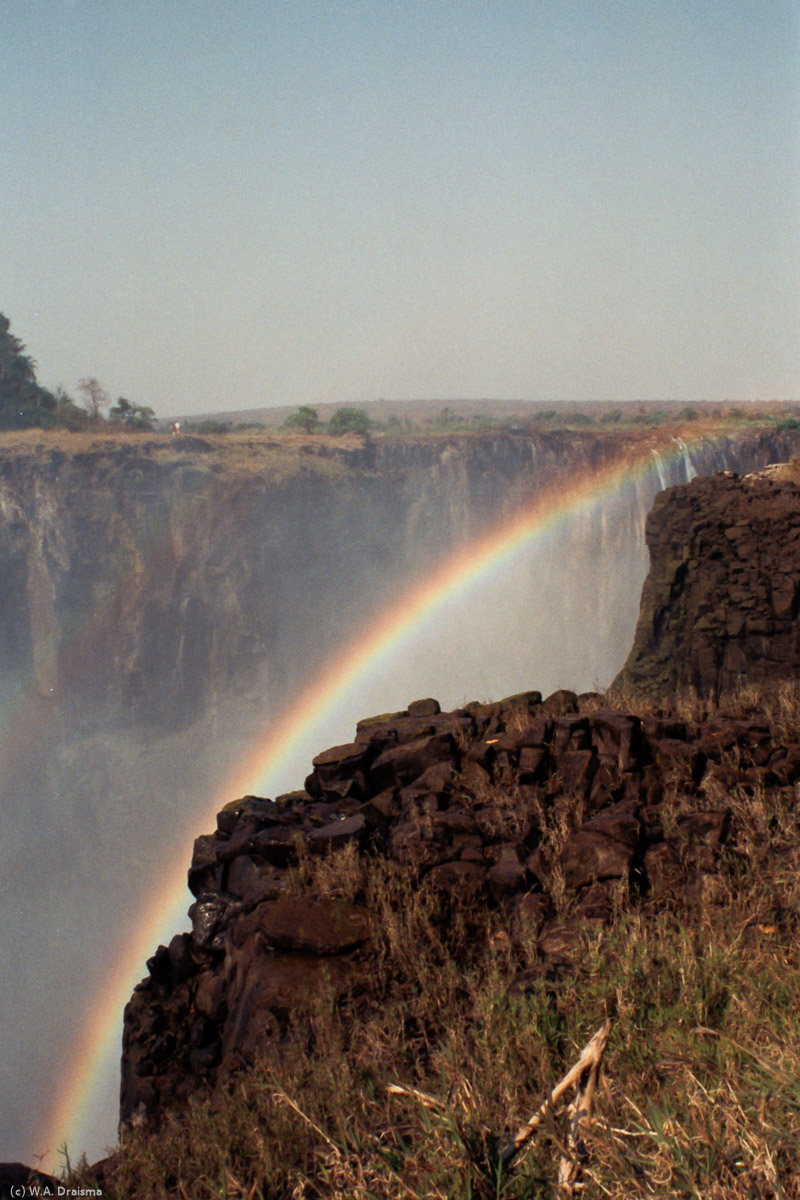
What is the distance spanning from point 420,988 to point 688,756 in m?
2.62

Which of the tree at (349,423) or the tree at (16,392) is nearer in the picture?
the tree at (16,392)

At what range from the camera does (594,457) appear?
4034 centimetres

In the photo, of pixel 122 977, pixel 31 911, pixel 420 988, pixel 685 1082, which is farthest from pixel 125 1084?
pixel 31 911

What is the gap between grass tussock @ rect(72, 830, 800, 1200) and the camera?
1912 mm

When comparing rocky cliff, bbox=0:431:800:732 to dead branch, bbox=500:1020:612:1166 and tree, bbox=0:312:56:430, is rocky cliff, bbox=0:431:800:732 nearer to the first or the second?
tree, bbox=0:312:56:430

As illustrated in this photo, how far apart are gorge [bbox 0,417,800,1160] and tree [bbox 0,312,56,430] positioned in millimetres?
4392

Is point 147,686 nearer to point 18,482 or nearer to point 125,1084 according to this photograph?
point 18,482

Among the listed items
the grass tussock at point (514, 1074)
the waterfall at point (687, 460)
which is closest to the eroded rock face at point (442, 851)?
the grass tussock at point (514, 1074)

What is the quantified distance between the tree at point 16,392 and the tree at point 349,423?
1597 centimetres

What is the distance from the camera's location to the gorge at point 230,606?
33250 mm

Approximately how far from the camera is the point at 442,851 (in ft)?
15.2

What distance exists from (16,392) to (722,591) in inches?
1543

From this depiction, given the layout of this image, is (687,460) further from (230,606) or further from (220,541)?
(230,606)

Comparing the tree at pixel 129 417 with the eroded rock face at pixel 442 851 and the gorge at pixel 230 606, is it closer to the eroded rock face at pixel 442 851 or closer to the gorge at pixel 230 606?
the gorge at pixel 230 606
